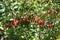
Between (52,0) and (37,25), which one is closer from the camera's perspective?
(37,25)

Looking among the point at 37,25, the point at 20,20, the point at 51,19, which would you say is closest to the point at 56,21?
Answer: the point at 51,19

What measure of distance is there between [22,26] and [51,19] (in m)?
0.49

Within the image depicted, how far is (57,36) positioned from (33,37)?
43 centimetres

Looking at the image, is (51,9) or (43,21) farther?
(51,9)

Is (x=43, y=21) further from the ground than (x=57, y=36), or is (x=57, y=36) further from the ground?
(x=43, y=21)

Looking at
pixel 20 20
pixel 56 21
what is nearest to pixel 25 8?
Answer: pixel 20 20

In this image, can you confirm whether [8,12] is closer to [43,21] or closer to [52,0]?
[43,21]

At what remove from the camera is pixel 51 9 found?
4.04 metres

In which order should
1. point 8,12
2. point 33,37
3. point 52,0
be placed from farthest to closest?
point 52,0 → point 8,12 → point 33,37

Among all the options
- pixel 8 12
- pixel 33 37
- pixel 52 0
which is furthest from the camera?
pixel 52 0

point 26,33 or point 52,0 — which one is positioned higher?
point 52,0

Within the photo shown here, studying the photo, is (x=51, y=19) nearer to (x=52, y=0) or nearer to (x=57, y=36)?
(x=57, y=36)

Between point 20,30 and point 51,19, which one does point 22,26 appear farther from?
point 51,19

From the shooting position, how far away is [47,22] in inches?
153
